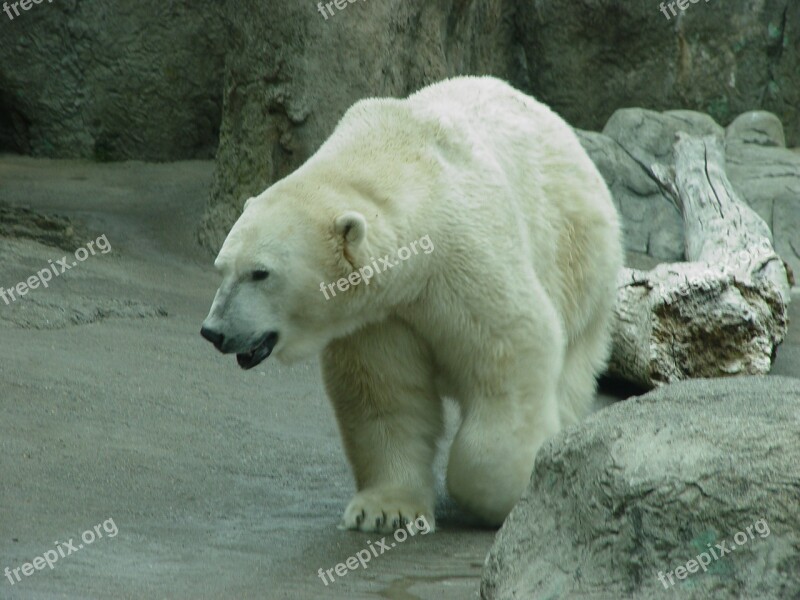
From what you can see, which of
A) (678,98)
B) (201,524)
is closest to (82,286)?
(201,524)

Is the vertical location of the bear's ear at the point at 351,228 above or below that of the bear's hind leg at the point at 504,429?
above

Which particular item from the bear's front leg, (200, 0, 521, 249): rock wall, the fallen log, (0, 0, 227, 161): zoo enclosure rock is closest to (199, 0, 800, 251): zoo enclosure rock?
(200, 0, 521, 249): rock wall

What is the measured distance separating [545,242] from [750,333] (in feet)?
7.73

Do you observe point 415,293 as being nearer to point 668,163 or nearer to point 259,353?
point 259,353

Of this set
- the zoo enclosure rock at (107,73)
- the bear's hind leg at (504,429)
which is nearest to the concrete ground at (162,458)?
the bear's hind leg at (504,429)

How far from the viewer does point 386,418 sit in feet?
15.1

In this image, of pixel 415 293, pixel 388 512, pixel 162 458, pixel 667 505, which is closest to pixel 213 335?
pixel 415 293

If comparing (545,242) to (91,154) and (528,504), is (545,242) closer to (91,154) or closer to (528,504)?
(528,504)

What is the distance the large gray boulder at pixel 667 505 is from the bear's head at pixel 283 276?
3.52ft

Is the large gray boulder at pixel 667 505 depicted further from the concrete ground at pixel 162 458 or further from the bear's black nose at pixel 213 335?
the bear's black nose at pixel 213 335

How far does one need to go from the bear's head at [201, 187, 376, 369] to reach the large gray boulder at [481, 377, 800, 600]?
3.52ft

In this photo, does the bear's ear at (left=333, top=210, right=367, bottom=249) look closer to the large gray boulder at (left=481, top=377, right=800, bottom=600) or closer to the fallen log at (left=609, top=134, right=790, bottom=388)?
the large gray boulder at (left=481, top=377, right=800, bottom=600)

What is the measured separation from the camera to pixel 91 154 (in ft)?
35.3

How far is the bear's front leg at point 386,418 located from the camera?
4488 mm
